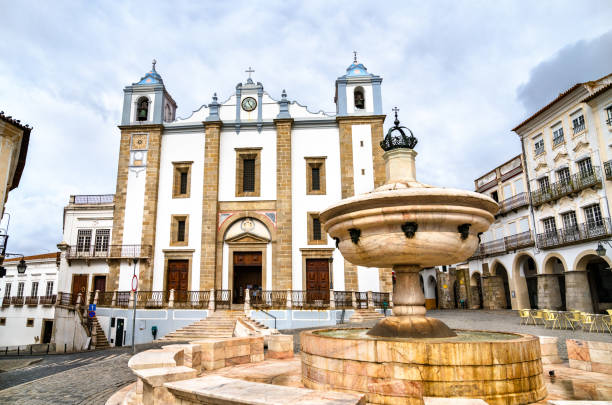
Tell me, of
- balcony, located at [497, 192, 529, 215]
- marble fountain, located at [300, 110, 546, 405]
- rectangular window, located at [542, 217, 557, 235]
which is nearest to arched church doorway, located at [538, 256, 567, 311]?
rectangular window, located at [542, 217, 557, 235]

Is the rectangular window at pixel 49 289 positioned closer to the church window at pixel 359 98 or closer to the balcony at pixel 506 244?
the church window at pixel 359 98

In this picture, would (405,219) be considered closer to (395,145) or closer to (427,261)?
(427,261)

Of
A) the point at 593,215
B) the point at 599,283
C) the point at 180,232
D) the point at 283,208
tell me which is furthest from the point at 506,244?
the point at 180,232

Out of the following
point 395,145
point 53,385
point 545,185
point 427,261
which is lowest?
point 53,385

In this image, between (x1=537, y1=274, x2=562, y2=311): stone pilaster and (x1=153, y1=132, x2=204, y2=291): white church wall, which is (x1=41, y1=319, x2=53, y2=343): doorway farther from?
(x1=537, y1=274, x2=562, y2=311): stone pilaster

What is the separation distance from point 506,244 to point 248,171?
54.4 ft

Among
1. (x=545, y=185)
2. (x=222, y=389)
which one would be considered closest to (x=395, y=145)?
(x=222, y=389)

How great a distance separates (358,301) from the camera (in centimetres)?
1961

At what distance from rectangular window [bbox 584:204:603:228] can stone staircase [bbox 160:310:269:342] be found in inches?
631

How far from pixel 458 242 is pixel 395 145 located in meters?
1.96

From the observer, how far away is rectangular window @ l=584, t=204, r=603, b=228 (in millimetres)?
19325

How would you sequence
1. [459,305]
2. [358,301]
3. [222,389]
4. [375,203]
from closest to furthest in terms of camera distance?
[222,389], [375,203], [358,301], [459,305]

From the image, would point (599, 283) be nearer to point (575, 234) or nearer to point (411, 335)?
point (575, 234)

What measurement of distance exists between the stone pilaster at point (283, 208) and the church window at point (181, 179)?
5081 mm
